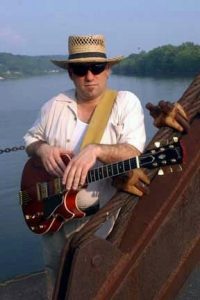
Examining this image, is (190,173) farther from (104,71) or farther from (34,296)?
(34,296)

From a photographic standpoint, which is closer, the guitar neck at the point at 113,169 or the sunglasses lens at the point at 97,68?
the guitar neck at the point at 113,169

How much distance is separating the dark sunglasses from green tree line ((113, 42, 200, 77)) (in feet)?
153

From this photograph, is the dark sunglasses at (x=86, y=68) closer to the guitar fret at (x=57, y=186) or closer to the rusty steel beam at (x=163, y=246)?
the guitar fret at (x=57, y=186)

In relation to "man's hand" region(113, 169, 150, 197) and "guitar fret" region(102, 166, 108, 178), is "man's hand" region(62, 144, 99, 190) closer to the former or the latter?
"guitar fret" region(102, 166, 108, 178)

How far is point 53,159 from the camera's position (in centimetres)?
246

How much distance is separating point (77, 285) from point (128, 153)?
3.74 feet

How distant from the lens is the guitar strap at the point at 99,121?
255 cm

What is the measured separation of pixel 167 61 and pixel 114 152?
177ft

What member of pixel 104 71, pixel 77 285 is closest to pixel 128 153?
pixel 104 71

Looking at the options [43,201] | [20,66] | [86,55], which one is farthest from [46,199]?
[20,66]

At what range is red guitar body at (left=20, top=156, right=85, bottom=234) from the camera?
2.62 m

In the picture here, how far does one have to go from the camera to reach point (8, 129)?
979 inches

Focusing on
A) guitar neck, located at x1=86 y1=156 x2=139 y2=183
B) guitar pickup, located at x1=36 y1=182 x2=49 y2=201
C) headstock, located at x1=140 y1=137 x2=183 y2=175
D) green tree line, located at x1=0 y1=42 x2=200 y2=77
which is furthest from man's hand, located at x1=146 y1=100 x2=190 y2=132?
green tree line, located at x1=0 y1=42 x2=200 y2=77

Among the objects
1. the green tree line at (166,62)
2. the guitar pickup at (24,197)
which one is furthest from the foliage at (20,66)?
the guitar pickup at (24,197)
